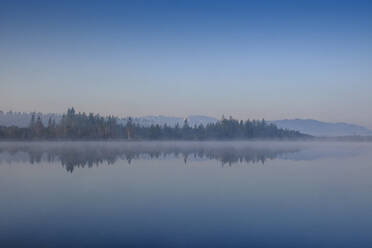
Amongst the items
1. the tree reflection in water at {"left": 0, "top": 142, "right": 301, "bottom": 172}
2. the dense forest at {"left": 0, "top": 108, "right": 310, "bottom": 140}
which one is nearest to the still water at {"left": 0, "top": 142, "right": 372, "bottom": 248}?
the tree reflection in water at {"left": 0, "top": 142, "right": 301, "bottom": 172}

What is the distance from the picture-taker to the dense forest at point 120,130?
392ft

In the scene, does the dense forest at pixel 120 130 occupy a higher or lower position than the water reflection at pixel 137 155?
higher

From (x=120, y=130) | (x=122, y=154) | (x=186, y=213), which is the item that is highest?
(x=120, y=130)

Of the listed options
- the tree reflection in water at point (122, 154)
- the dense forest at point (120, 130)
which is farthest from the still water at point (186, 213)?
the dense forest at point (120, 130)

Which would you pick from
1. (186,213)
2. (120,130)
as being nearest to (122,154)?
(186,213)

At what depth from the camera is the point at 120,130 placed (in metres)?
137

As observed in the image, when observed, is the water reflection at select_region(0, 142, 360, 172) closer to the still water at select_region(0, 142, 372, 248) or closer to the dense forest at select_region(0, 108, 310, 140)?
the still water at select_region(0, 142, 372, 248)

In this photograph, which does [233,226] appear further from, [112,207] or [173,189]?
[173,189]

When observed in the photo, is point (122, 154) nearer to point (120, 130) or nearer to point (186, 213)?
point (186, 213)

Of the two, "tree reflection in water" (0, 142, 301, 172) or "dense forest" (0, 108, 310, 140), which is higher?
"dense forest" (0, 108, 310, 140)

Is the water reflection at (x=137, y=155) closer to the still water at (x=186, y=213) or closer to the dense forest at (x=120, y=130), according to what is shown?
the still water at (x=186, y=213)

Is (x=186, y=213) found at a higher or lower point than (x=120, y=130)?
lower

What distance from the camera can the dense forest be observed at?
119m

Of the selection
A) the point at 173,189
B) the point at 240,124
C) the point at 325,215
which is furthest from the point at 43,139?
the point at 325,215
